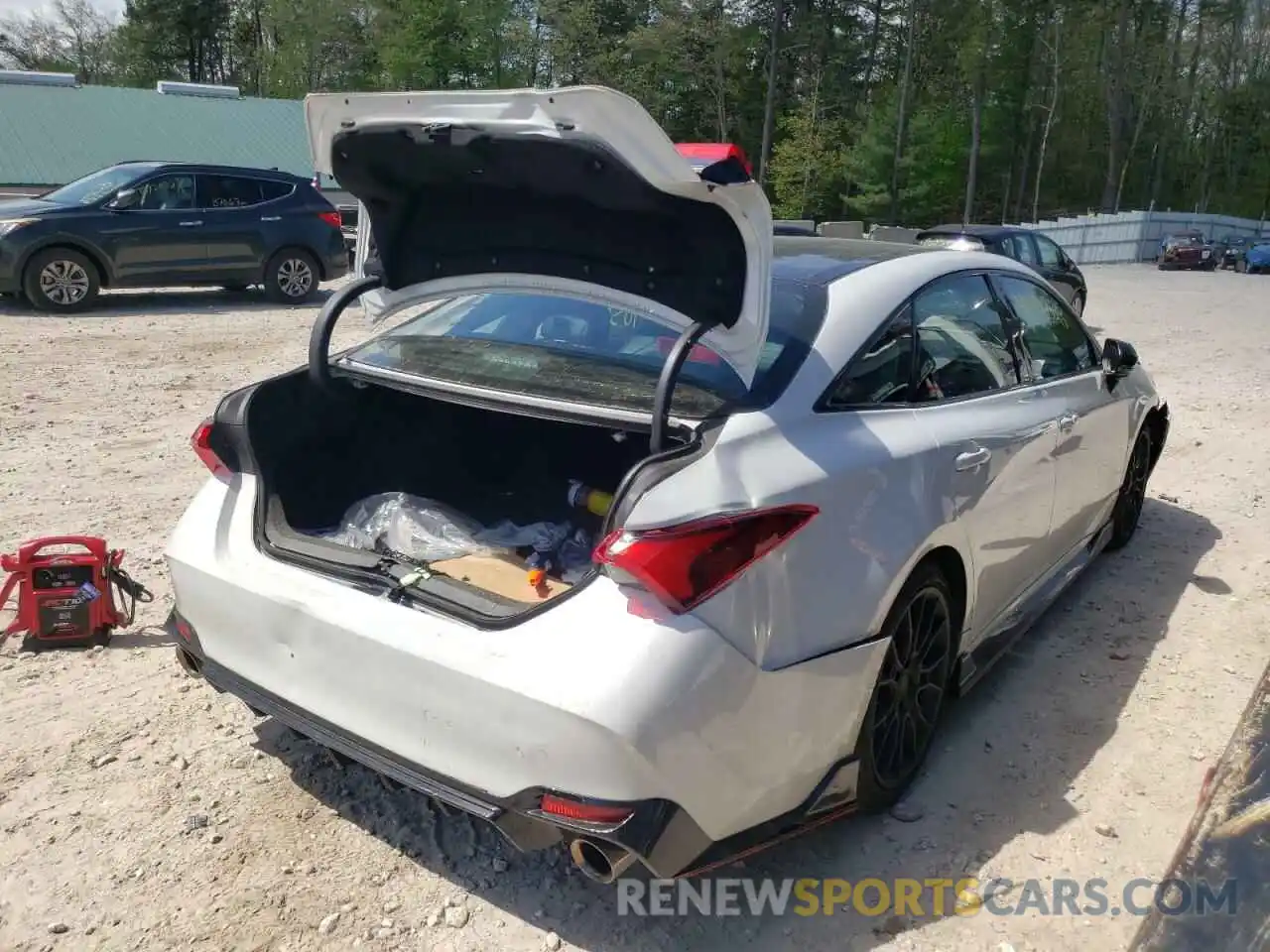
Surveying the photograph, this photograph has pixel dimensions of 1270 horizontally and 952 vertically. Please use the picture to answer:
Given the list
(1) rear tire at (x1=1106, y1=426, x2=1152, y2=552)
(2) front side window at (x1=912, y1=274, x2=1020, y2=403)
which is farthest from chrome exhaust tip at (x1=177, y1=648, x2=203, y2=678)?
(1) rear tire at (x1=1106, y1=426, x2=1152, y2=552)

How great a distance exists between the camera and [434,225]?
3195 millimetres

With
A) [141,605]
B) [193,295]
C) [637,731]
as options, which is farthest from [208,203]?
[637,731]

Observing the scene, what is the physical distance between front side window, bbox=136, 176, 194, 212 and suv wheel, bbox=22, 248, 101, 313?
0.98 meters

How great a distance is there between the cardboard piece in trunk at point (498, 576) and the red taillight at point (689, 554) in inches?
22.4

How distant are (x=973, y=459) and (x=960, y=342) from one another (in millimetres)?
533

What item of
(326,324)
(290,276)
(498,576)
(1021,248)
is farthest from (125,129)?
(498,576)

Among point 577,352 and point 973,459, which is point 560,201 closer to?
point 577,352

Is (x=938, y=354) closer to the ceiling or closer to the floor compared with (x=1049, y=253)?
closer to the ceiling

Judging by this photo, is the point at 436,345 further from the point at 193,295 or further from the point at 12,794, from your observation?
the point at 193,295

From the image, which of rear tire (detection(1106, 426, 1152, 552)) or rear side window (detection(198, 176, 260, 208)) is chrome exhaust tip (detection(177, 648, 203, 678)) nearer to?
rear tire (detection(1106, 426, 1152, 552))

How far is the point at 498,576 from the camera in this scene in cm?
293

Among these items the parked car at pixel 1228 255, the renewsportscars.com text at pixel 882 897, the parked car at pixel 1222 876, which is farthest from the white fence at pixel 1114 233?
the parked car at pixel 1222 876

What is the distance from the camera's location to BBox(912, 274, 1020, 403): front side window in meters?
3.29

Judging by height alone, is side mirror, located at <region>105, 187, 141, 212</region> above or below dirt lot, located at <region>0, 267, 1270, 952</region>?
above
